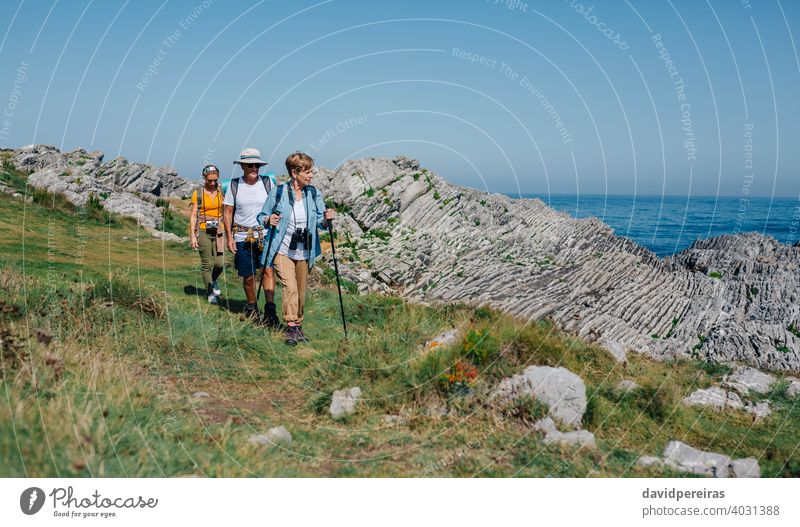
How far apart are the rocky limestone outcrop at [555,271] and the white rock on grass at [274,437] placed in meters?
6.55

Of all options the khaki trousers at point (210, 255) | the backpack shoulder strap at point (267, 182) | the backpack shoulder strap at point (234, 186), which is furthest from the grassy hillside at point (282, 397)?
the backpack shoulder strap at point (267, 182)

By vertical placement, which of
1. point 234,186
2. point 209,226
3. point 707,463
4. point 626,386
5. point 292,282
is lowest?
point 707,463

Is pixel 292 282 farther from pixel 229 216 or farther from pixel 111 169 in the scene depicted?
pixel 111 169

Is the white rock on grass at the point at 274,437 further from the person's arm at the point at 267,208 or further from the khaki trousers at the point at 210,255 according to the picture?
the khaki trousers at the point at 210,255

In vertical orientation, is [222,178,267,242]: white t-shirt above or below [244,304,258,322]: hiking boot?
above

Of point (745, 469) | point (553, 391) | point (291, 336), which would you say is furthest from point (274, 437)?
point (745, 469)

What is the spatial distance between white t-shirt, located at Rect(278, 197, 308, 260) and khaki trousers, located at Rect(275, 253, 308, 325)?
9cm

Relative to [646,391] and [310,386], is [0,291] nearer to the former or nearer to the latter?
[310,386]

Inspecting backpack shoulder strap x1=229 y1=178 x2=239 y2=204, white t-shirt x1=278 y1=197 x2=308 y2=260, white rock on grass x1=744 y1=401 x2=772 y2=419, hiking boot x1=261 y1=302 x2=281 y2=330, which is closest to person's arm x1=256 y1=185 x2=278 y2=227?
white t-shirt x1=278 y1=197 x2=308 y2=260

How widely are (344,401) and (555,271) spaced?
34.2 feet

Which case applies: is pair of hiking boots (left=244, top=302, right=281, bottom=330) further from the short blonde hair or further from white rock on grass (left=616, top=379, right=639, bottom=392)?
white rock on grass (left=616, top=379, right=639, bottom=392)

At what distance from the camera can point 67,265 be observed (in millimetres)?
11469

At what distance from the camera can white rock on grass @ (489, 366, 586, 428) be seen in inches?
260

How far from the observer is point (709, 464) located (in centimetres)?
598
